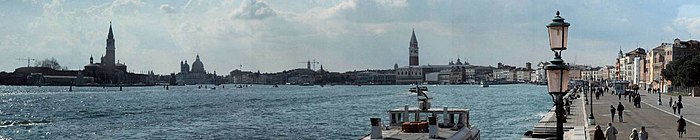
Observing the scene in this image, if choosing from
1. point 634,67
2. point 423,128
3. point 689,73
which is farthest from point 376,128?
point 634,67

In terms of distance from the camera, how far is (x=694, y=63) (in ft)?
279

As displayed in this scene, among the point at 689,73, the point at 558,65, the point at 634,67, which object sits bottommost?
the point at 558,65

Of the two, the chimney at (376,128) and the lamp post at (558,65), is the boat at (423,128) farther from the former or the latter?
the lamp post at (558,65)

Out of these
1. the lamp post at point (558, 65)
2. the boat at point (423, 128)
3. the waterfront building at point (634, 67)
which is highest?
the waterfront building at point (634, 67)

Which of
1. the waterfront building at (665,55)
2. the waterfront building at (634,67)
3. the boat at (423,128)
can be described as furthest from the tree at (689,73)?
the boat at (423,128)

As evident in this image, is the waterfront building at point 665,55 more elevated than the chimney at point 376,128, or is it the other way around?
the waterfront building at point 665,55

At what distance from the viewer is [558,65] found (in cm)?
1125

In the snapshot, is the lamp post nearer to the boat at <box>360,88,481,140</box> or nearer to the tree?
the boat at <box>360,88,481,140</box>

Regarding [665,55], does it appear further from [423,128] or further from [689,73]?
[423,128]

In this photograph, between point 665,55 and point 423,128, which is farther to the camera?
point 665,55

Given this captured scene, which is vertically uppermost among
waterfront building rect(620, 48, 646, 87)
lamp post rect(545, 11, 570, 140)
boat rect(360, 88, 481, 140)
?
waterfront building rect(620, 48, 646, 87)

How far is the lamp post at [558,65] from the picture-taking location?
11164 millimetres

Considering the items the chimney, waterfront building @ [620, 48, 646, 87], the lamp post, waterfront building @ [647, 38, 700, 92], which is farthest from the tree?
the lamp post

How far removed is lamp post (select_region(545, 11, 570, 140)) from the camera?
1116 centimetres
